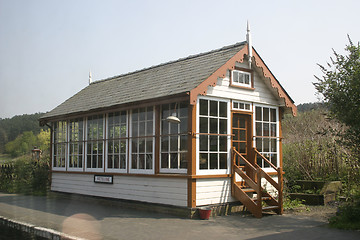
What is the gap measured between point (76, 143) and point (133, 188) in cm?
436

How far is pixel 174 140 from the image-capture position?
11.8 metres

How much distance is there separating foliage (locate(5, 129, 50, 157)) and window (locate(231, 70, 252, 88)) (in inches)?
735

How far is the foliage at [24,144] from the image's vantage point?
105 feet

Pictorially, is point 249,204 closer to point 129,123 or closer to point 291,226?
point 291,226

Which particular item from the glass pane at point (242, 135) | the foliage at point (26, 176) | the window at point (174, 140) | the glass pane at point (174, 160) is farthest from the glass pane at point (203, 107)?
the foliage at point (26, 176)

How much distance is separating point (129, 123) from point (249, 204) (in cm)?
489

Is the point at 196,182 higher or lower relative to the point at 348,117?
lower

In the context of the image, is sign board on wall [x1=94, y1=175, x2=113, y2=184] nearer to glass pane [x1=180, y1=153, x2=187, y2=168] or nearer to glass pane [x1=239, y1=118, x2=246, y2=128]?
glass pane [x1=180, y1=153, x2=187, y2=168]

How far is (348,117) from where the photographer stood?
934 cm

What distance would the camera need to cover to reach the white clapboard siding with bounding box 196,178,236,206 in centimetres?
1099

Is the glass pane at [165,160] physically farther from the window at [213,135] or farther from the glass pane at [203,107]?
the glass pane at [203,107]

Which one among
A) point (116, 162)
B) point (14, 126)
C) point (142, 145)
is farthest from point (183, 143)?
point (14, 126)

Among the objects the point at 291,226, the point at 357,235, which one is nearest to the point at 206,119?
the point at 291,226

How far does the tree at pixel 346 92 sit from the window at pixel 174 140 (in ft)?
12.9
